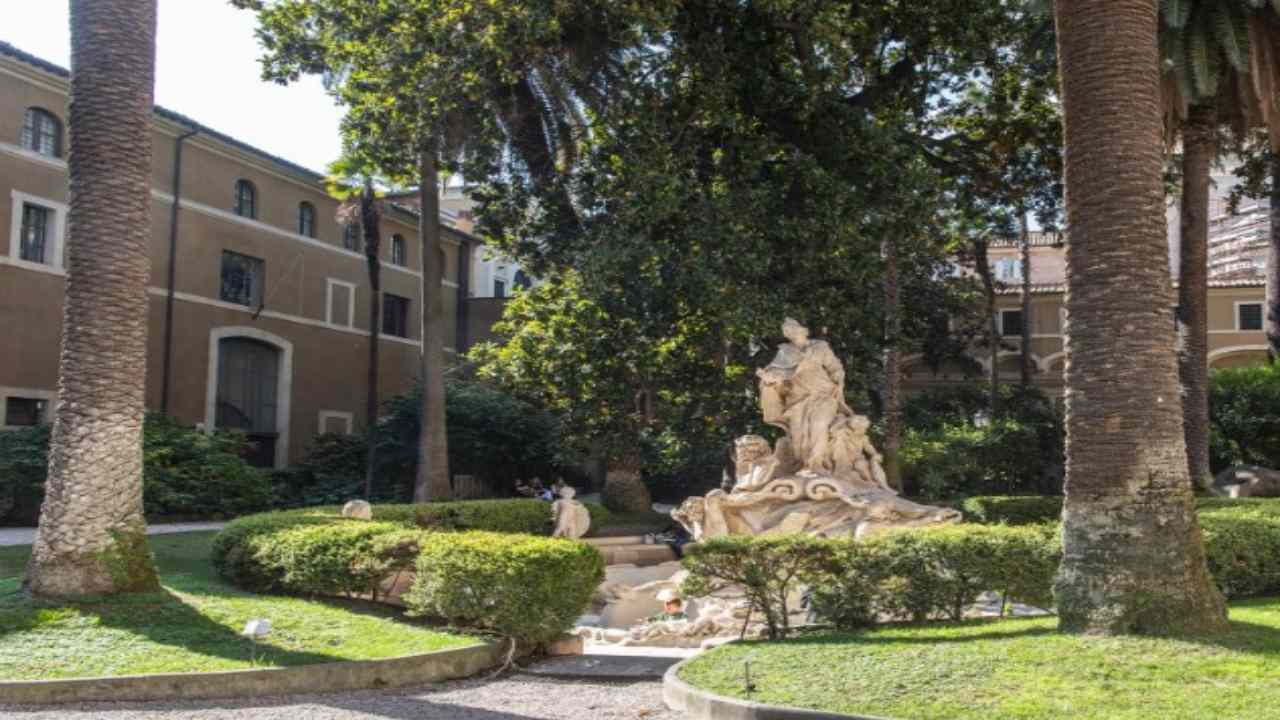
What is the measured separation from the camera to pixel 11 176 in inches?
1051

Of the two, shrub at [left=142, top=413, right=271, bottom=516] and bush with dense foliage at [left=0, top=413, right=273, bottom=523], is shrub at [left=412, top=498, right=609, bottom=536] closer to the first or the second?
bush with dense foliage at [left=0, top=413, right=273, bottom=523]

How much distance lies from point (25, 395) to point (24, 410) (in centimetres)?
53

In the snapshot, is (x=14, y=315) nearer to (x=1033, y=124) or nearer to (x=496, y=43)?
(x=496, y=43)

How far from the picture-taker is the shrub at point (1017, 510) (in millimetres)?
17594

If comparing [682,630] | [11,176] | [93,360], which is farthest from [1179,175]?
[11,176]

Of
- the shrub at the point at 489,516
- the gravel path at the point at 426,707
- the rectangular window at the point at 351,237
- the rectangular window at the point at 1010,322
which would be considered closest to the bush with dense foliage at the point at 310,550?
the shrub at the point at 489,516

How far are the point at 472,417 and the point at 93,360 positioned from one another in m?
21.5

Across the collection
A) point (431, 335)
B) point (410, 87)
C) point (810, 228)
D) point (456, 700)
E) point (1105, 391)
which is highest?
point (410, 87)

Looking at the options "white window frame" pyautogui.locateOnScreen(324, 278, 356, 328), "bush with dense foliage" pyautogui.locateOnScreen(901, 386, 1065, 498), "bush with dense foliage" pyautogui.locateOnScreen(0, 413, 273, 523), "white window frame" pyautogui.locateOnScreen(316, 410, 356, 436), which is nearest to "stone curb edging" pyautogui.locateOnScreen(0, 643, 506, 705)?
"bush with dense foliage" pyautogui.locateOnScreen(0, 413, 273, 523)

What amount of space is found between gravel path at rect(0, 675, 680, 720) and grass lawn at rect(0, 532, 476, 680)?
17.3 inches

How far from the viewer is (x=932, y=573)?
Answer: 9641 millimetres

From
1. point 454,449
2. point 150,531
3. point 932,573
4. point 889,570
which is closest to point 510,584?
point 889,570

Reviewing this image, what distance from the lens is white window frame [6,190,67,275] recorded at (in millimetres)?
26719

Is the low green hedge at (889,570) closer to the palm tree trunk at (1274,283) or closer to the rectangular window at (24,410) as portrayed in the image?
the palm tree trunk at (1274,283)
